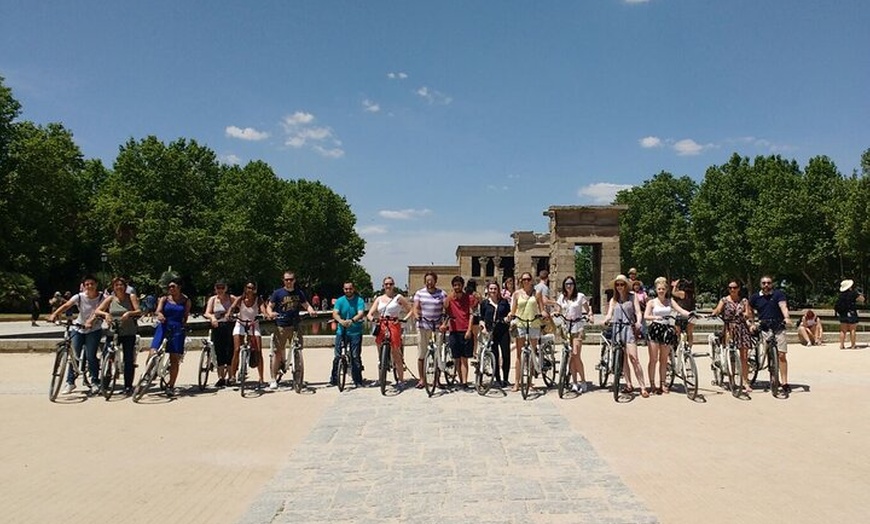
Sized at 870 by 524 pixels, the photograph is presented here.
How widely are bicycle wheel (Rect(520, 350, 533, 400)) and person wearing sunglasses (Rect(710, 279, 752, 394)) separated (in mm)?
3353

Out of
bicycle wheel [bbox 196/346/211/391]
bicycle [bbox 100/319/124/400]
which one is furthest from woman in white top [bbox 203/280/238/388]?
bicycle [bbox 100/319/124/400]

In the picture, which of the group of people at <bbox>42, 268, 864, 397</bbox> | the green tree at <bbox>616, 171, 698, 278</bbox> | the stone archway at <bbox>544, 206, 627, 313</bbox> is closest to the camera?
the group of people at <bbox>42, 268, 864, 397</bbox>

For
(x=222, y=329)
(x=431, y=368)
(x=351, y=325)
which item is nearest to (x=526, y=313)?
(x=431, y=368)

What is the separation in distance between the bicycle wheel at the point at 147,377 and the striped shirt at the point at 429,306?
408 cm

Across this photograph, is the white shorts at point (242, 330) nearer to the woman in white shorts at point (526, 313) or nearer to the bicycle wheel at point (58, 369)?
the bicycle wheel at point (58, 369)

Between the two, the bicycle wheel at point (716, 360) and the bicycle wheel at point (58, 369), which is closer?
the bicycle wheel at point (58, 369)

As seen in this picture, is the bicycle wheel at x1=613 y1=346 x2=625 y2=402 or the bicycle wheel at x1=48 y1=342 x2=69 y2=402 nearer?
the bicycle wheel at x1=613 y1=346 x2=625 y2=402

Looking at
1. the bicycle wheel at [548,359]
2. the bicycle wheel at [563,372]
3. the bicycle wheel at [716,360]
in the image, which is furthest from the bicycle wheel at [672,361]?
the bicycle wheel at [548,359]

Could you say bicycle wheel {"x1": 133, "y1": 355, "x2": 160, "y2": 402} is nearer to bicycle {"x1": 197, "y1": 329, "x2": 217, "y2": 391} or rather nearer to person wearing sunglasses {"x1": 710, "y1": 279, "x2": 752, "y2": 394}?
bicycle {"x1": 197, "y1": 329, "x2": 217, "y2": 391}

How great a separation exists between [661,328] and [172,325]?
7.65m

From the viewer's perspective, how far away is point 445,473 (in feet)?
20.2

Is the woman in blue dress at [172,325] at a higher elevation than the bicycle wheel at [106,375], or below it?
higher

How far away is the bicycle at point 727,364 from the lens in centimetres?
1058

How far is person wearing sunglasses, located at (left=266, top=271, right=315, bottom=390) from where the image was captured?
433 inches
